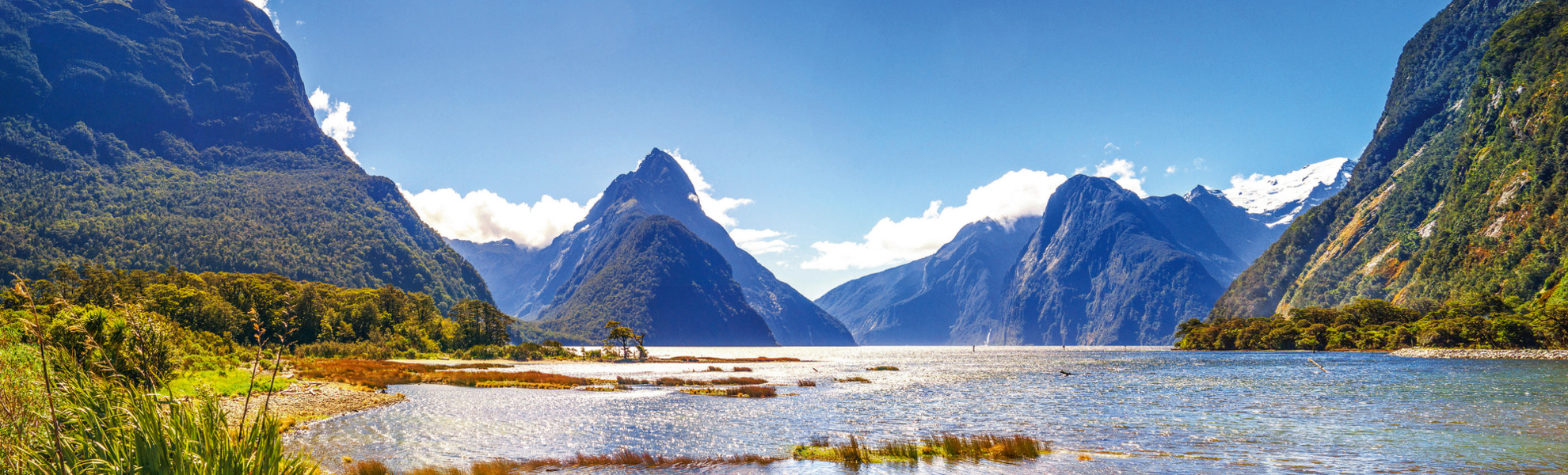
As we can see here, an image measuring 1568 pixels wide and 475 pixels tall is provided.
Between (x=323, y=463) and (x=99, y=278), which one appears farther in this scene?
(x=99, y=278)

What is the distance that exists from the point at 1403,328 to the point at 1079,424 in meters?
118

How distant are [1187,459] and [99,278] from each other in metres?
99.8

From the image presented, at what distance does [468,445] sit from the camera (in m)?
29.7

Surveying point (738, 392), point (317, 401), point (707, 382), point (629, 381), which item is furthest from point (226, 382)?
point (707, 382)

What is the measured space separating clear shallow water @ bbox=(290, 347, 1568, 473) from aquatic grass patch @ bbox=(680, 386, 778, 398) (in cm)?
191

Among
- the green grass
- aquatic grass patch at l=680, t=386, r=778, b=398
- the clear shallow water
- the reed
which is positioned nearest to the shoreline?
the clear shallow water

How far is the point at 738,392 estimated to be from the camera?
56.2 m

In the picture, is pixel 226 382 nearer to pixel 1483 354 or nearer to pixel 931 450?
pixel 931 450

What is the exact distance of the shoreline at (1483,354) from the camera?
8156 cm

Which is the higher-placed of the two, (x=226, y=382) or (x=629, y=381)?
(x=226, y=382)

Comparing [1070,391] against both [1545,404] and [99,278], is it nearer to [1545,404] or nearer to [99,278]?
[1545,404]

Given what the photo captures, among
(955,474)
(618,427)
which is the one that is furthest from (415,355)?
(955,474)

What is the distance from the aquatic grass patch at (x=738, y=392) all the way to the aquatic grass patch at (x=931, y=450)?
26.1 m

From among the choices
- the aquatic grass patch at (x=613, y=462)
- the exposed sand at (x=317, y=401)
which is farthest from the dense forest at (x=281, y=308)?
the aquatic grass patch at (x=613, y=462)
